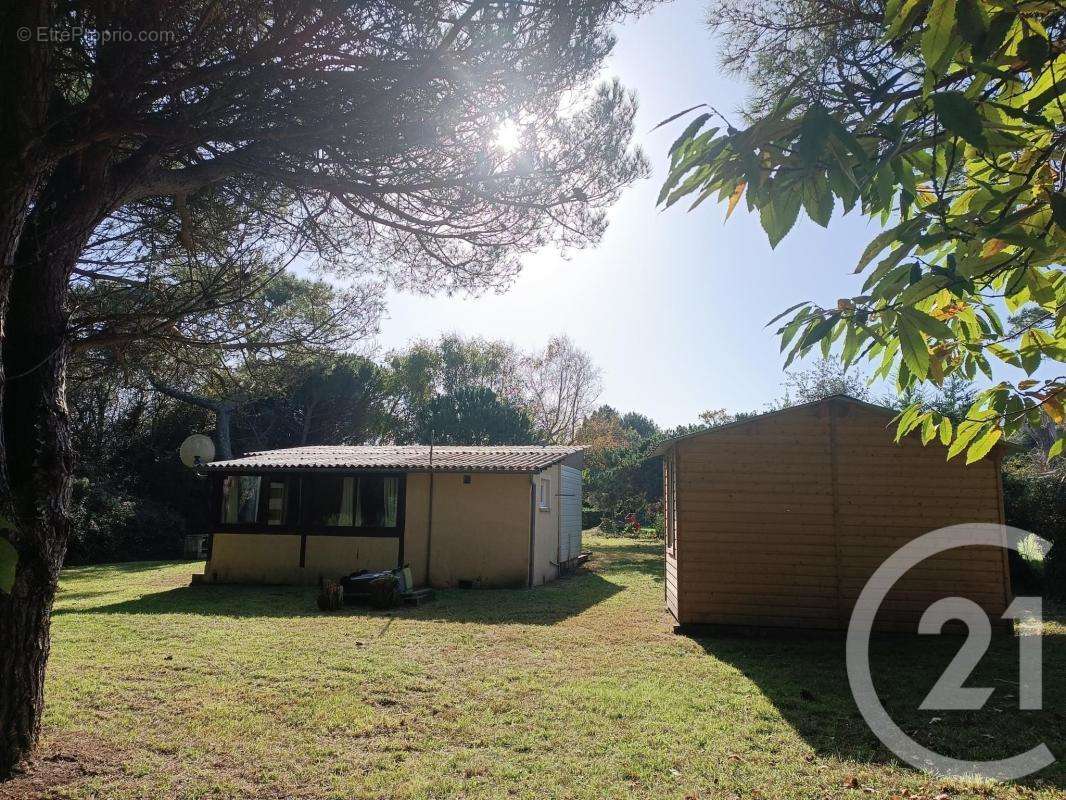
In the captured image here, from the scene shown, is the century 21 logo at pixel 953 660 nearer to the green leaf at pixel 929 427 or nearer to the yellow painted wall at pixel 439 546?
the green leaf at pixel 929 427

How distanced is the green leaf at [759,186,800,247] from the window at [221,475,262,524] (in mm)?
14431

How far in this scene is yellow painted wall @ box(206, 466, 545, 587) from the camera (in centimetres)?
1332

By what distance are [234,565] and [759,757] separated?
1241 cm

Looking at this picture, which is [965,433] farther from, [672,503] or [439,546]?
[439,546]

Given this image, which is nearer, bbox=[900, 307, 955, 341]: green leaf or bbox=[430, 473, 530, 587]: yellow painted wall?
bbox=[900, 307, 955, 341]: green leaf

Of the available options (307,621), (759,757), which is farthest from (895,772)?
(307,621)

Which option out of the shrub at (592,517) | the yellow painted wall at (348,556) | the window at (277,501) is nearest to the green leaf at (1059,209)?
the yellow painted wall at (348,556)

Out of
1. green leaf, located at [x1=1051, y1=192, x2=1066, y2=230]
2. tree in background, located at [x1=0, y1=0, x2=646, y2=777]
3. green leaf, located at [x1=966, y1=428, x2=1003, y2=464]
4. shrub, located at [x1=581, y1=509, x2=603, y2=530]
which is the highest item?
tree in background, located at [x1=0, y1=0, x2=646, y2=777]

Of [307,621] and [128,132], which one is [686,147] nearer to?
[128,132]

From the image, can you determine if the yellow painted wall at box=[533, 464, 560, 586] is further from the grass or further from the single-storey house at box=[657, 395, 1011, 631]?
the single-storey house at box=[657, 395, 1011, 631]

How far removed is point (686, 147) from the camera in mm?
1517

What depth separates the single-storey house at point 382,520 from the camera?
43.8 ft

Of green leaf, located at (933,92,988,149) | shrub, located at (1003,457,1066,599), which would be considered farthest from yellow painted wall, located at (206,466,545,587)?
green leaf, located at (933,92,988,149)

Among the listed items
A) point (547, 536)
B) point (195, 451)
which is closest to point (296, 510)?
point (195, 451)
